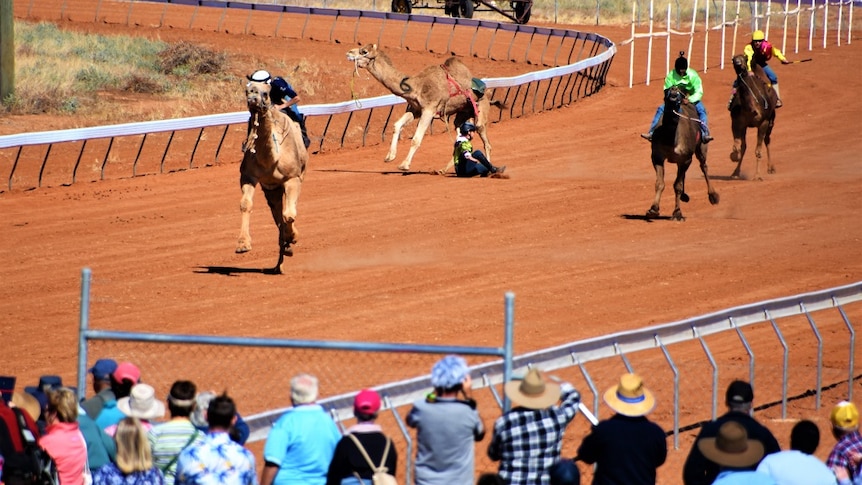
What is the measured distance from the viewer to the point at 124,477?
6.91 metres

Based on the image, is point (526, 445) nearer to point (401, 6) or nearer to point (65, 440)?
point (65, 440)

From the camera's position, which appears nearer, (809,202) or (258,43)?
(809,202)

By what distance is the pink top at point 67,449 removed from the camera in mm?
7270

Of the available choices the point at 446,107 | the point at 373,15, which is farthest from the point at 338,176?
the point at 373,15

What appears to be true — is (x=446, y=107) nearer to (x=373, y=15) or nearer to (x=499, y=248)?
(x=499, y=248)

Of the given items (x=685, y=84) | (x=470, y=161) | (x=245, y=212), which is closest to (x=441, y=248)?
(x=245, y=212)

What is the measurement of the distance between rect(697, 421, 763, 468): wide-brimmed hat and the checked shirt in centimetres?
82

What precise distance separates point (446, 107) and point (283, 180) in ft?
30.3

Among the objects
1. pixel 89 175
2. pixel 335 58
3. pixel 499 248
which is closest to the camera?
pixel 499 248

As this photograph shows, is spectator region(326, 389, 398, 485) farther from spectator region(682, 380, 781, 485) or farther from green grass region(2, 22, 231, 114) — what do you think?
green grass region(2, 22, 231, 114)

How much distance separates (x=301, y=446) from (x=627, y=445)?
1.72 meters

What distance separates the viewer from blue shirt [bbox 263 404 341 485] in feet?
24.0

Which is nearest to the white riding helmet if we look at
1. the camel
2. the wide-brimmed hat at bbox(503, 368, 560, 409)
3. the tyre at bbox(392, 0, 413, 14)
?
the wide-brimmed hat at bbox(503, 368, 560, 409)

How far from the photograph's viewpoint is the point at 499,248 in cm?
1841
